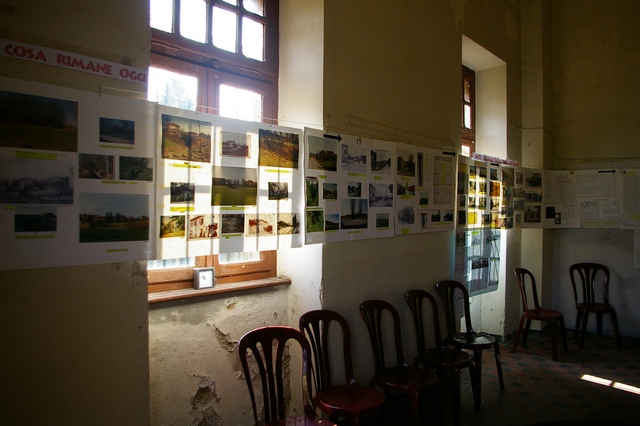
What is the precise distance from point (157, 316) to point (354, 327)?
1.47m

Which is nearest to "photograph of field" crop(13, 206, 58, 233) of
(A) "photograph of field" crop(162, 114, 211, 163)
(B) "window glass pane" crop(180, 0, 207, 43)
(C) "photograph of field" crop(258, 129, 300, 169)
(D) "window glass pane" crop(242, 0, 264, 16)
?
(A) "photograph of field" crop(162, 114, 211, 163)

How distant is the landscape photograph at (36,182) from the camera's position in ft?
5.52

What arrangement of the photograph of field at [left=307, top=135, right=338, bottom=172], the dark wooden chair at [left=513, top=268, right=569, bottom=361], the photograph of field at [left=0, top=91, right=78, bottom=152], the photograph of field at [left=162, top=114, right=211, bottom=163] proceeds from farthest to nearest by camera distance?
the dark wooden chair at [left=513, top=268, right=569, bottom=361], the photograph of field at [left=307, top=135, right=338, bottom=172], the photograph of field at [left=162, top=114, right=211, bottom=163], the photograph of field at [left=0, top=91, right=78, bottom=152]

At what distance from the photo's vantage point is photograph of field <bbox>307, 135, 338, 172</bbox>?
2.85 m

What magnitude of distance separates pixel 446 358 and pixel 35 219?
9.45ft

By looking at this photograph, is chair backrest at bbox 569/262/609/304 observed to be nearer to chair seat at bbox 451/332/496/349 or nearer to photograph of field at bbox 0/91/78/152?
chair seat at bbox 451/332/496/349

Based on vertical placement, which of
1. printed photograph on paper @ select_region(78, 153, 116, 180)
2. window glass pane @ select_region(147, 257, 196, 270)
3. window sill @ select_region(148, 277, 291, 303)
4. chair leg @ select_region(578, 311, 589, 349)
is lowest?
chair leg @ select_region(578, 311, 589, 349)

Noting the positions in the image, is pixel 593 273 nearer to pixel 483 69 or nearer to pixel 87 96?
pixel 483 69

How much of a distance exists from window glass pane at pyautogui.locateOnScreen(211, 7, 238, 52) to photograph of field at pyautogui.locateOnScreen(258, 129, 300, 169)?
2.37 ft

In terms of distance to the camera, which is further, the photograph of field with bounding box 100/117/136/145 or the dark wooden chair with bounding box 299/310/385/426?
the dark wooden chair with bounding box 299/310/385/426

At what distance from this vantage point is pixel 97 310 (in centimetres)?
189

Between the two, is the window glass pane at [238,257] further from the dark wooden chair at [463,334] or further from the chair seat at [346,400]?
the dark wooden chair at [463,334]

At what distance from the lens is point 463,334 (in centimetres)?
384

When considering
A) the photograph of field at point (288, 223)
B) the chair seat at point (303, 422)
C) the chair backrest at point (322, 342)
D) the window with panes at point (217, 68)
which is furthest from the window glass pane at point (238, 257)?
the chair seat at point (303, 422)
